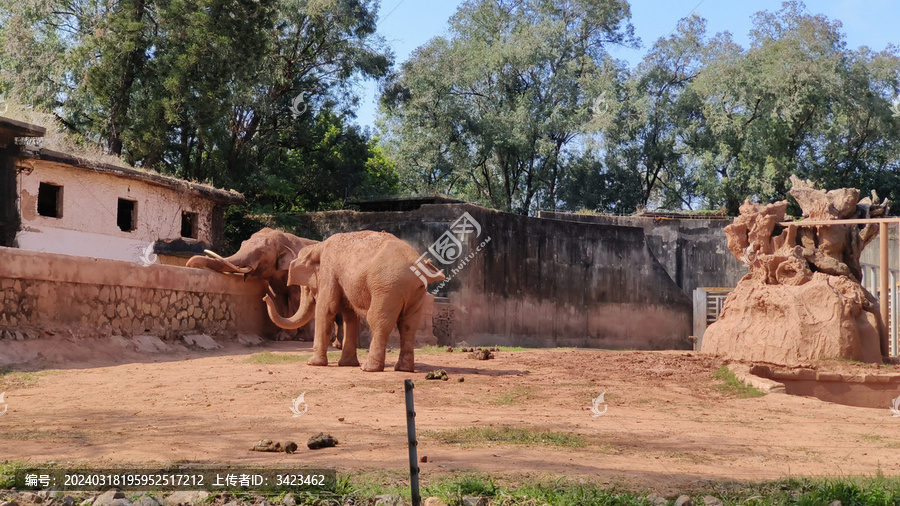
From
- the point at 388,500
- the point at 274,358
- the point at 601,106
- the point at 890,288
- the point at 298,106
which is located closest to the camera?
the point at 388,500

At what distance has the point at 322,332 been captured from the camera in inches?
497

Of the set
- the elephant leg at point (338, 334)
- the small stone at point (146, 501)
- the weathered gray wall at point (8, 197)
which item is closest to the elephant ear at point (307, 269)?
the elephant leg at point (338, 334)

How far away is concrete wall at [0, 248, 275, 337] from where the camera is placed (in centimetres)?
1191

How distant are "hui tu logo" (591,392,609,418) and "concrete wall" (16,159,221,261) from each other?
1351cm

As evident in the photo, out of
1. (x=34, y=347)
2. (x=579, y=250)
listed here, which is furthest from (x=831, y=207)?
(x=34, y=347)

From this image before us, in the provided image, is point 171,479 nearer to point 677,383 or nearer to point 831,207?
point 677,383

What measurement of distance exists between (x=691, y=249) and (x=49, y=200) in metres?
19.3

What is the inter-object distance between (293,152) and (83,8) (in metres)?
8.41

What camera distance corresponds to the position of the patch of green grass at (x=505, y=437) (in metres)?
7.39

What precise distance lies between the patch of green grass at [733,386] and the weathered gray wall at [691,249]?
16.3 m

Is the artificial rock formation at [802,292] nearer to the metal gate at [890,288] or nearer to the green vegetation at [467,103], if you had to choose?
the metal gate at [890,288]

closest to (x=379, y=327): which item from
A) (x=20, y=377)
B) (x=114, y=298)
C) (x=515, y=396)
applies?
(x=515, y=396)

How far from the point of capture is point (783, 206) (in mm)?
15562

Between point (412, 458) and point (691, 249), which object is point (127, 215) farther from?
point (412, 458)
